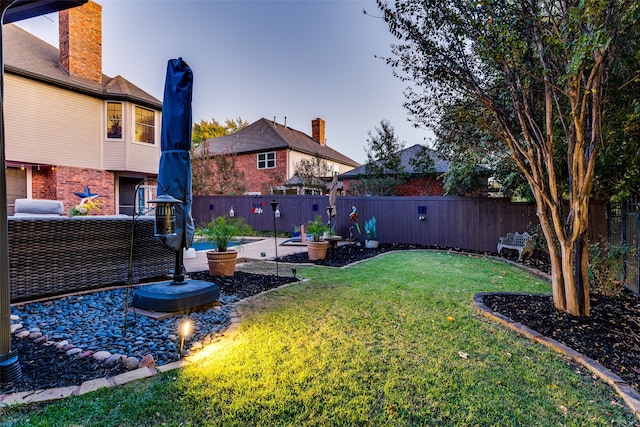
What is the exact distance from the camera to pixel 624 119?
155 inches

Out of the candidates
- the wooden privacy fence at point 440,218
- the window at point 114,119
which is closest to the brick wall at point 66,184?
the window at point 114,119

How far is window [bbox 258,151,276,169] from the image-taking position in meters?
19.9

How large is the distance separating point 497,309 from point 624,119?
9.30ft

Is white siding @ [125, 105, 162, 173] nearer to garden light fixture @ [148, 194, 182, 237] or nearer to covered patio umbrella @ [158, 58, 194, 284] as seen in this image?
covered patio umbrella @ [158, 58, 194, 284]

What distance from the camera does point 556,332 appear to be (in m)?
3.05

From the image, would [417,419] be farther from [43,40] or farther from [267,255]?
[43,40]

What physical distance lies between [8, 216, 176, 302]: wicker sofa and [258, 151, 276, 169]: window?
1537 cm

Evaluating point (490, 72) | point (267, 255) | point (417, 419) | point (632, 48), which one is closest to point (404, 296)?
point (417, 419)

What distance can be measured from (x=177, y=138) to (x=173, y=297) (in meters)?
1.78

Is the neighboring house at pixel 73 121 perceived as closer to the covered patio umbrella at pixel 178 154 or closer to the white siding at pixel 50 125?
the white siding at pixel 50 125

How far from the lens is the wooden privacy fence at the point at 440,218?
862 centimetres

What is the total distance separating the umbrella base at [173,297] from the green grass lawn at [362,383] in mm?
538

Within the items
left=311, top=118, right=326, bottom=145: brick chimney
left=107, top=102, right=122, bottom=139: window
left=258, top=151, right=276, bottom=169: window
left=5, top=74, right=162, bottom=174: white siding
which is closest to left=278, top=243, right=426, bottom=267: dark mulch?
left=5, top=74, right=162, bottom=174: white siding

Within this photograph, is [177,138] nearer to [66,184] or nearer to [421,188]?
[66,184]
